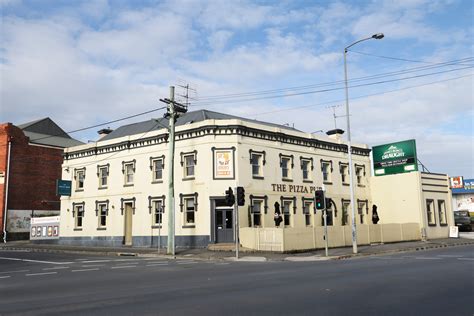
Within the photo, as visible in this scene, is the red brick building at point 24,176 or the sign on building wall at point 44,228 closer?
the sign on building wall at point 44,228

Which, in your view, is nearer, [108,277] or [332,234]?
[108,277]

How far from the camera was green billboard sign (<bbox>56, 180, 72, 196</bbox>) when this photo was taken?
37312 mm

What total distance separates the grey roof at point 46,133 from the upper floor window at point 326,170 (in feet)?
94.9

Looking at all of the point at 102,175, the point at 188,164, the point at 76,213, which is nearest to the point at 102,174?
the point at 102,175

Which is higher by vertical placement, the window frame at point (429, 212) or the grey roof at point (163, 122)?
the grey roof at point (163, 122)

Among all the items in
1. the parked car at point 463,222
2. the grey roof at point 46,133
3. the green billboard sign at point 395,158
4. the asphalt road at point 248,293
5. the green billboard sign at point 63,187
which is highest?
the grey roof at point 46,133

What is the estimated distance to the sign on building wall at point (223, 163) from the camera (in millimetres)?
29656

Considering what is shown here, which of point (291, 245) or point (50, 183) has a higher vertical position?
point (50, 183)

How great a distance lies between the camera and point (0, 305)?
948cm

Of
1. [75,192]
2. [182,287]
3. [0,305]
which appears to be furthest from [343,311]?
[75,192]

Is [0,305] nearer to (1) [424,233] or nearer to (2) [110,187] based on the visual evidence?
(2) [110,187]

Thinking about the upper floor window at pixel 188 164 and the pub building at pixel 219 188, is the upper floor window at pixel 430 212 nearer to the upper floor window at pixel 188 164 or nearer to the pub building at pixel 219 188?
the pub building at pixel 219 188

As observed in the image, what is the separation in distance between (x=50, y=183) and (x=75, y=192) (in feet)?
34.9

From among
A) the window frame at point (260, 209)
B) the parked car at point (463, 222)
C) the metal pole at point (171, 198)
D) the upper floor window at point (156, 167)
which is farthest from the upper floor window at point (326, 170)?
the parked car at point (463, 222)
